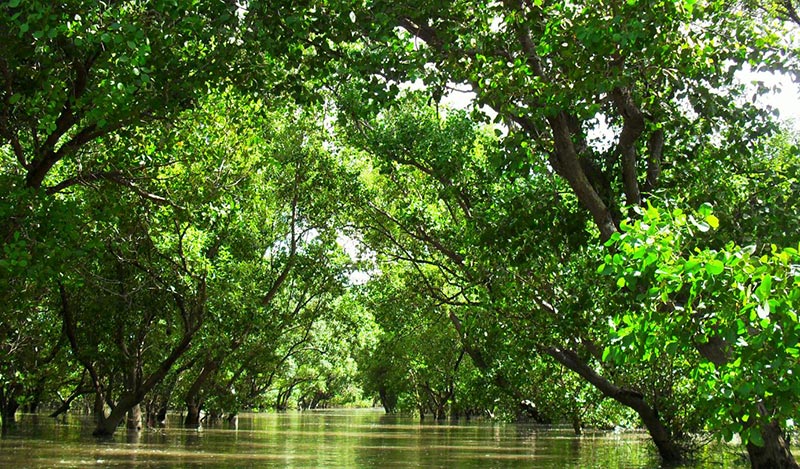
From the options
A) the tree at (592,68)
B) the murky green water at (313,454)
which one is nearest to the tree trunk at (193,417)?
the murky green water at (313,454)

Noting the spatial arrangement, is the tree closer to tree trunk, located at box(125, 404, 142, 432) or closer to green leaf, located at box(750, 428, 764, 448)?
green leaf, located at box(750, 428, 764, 448)

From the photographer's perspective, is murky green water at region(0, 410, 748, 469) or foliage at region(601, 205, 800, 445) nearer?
foliage at region(601, 205, 800, 445)

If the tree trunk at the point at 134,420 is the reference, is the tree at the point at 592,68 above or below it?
above

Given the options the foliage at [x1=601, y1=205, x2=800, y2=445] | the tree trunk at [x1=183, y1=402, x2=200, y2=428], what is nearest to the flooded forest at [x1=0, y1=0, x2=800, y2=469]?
the foliage at [x1=601, y1=205, x2=800, y2=445]

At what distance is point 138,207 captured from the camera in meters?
18.3

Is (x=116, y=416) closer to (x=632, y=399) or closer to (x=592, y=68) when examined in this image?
(x=632, y=399)

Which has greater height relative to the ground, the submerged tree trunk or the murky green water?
the submerged tree trunk

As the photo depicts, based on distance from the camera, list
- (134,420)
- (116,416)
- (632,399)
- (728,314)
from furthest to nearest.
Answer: (134,420) < (116,416) < (632,399) < (728,314)

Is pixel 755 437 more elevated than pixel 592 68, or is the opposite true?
pixel 592 68

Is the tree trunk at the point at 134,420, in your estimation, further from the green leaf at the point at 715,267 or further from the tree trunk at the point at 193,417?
the green leaf at the point at 715,267

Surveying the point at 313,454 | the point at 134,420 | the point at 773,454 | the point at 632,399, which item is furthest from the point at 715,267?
the point at 134,420

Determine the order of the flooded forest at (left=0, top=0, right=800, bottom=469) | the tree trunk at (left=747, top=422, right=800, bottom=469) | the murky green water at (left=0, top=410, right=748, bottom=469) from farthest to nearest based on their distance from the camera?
the murky green water at (left=0, top=410, right=748, bottom=469) → the tree trunk at (left=747, top=422, right=800, bottom=469) → the flooded forest at (left=0, top=0, right=800, bottom=469)

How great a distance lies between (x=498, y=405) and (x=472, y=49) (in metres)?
21.6

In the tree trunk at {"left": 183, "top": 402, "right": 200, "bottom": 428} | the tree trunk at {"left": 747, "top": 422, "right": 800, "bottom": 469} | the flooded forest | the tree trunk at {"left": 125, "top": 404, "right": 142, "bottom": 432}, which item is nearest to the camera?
the flooded forest
